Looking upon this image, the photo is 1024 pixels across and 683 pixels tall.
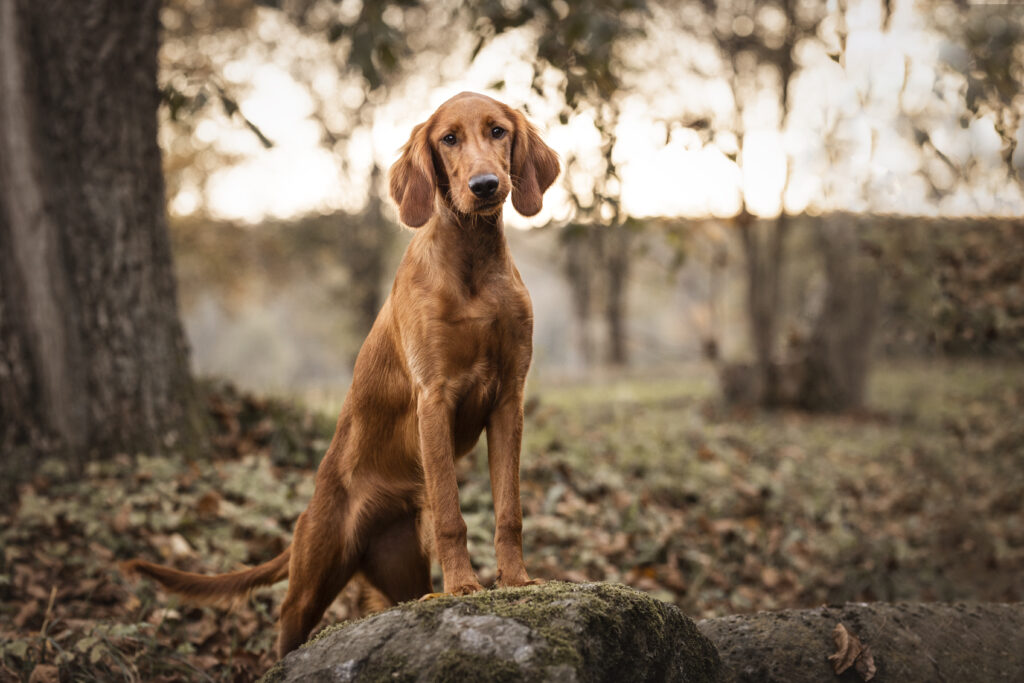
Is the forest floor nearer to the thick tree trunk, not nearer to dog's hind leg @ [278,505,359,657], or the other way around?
dog's hind leg @ [278,505,359,657]

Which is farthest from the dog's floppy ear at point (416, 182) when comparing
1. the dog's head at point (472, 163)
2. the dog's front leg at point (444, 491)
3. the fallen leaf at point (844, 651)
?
the fallen leaf at point (844, 651)

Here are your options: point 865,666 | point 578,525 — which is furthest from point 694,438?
point 865,666

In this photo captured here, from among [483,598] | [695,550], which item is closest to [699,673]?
[483,598]

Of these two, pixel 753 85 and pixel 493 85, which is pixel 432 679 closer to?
pixel 493 85

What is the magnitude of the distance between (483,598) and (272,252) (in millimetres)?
18506

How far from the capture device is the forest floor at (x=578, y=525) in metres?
3.92

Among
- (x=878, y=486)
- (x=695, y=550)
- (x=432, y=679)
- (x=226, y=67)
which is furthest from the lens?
(x=226, y=67)

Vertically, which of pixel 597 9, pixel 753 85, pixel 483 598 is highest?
pixel 753 85

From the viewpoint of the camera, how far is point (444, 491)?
2.57 m

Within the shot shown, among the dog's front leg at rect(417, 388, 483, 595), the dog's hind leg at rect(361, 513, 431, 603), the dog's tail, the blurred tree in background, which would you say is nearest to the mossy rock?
the dog's front leg at rect(417, 388, 483, 595)

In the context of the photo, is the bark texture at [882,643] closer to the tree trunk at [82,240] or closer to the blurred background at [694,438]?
the blurred background at [694,438]

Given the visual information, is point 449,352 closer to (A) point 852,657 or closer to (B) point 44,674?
(A) point 852,657

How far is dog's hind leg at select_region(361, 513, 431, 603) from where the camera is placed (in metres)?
3.16

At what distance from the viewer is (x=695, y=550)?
578 cm
